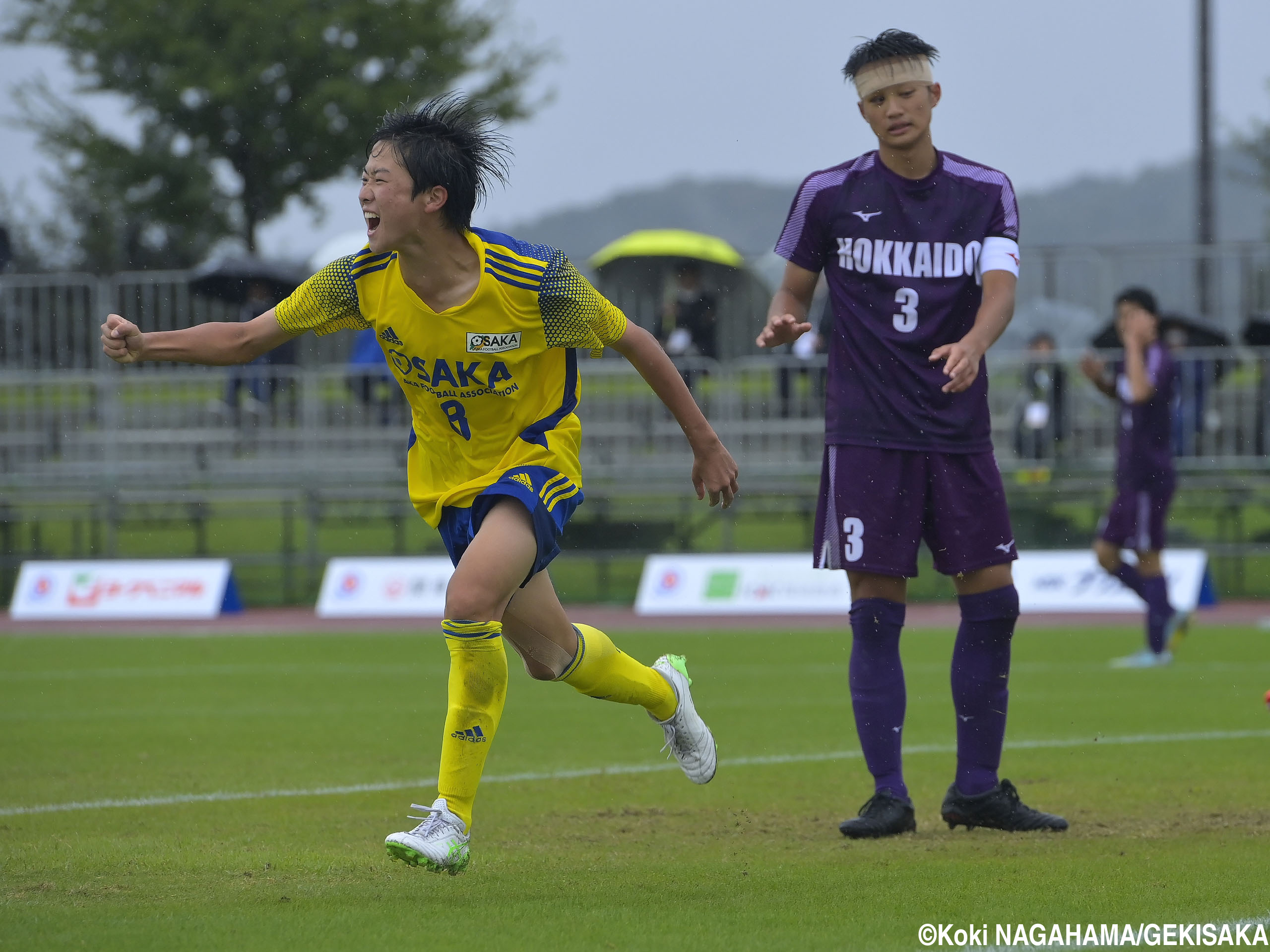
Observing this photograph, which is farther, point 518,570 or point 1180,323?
point 1180,323

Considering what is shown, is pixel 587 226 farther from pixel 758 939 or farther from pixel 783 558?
pixel 758 939

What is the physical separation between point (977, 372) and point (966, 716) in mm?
1234

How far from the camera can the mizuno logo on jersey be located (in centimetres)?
488

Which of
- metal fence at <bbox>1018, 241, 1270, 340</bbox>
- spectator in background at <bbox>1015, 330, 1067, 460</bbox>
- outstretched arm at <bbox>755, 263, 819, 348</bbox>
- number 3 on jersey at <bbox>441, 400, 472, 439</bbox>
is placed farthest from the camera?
metal fence at <bbox>1018, 241, 1270, 340</bbox>

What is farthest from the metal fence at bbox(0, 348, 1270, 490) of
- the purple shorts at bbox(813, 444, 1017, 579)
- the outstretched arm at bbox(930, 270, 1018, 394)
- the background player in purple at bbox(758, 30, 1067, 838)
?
the outstretched arm at bbox(930, 270, 1018, 394)

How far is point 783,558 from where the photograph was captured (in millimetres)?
15711

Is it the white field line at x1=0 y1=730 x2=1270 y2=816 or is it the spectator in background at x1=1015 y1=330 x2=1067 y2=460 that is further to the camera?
the spectator in background at x1=1015 y1=330 x2=1067 y2=460

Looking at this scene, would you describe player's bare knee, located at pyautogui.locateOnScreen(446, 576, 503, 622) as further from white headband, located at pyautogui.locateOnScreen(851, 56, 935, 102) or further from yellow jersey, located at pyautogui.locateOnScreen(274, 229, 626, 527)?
white headband, located at pyautogui.locateOnScreen(851, 56, 935, 102)

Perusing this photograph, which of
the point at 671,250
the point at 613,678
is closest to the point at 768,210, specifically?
the point at 671,250

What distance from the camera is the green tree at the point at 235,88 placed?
2628 centimetres

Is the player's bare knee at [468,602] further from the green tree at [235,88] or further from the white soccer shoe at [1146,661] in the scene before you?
the green tree at [235,88]

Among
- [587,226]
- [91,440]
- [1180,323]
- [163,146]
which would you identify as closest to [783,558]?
[1180,323]

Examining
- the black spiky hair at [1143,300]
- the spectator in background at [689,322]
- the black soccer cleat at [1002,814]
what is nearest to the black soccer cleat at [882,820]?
the black soccer cleat at [1002,814]

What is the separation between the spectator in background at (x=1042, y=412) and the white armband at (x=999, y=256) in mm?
11388
